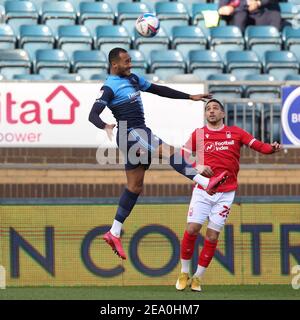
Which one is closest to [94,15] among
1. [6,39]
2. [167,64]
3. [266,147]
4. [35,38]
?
[35,38]

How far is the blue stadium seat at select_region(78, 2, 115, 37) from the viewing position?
770 inches

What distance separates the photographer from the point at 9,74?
1772cm

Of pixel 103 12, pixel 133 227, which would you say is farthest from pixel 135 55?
pixel 133 227

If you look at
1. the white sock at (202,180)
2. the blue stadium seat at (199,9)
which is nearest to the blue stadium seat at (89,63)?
the blue stadium seat at (199,9)

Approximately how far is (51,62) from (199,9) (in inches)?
137

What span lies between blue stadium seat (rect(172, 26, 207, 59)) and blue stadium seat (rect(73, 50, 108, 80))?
4.95 feet

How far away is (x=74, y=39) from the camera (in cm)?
1881

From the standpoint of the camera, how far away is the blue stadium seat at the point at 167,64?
708 inches

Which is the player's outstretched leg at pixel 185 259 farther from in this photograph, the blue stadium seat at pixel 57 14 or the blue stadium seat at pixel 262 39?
the blue stadium seat at pixel 57 14

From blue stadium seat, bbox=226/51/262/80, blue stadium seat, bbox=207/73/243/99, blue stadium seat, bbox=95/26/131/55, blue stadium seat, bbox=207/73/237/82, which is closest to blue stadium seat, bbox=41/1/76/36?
blue stadium seat, bbox=95/26/131/55

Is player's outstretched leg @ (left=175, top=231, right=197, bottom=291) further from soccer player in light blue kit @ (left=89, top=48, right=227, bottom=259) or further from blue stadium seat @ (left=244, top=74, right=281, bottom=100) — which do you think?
blue stadium seat @ (left=244, top=74, right=281, bottom=100)

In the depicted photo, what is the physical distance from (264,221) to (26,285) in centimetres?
308

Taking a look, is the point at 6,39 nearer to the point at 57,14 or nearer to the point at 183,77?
the point at 57,14

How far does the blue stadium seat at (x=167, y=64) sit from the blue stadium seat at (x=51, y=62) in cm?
133
